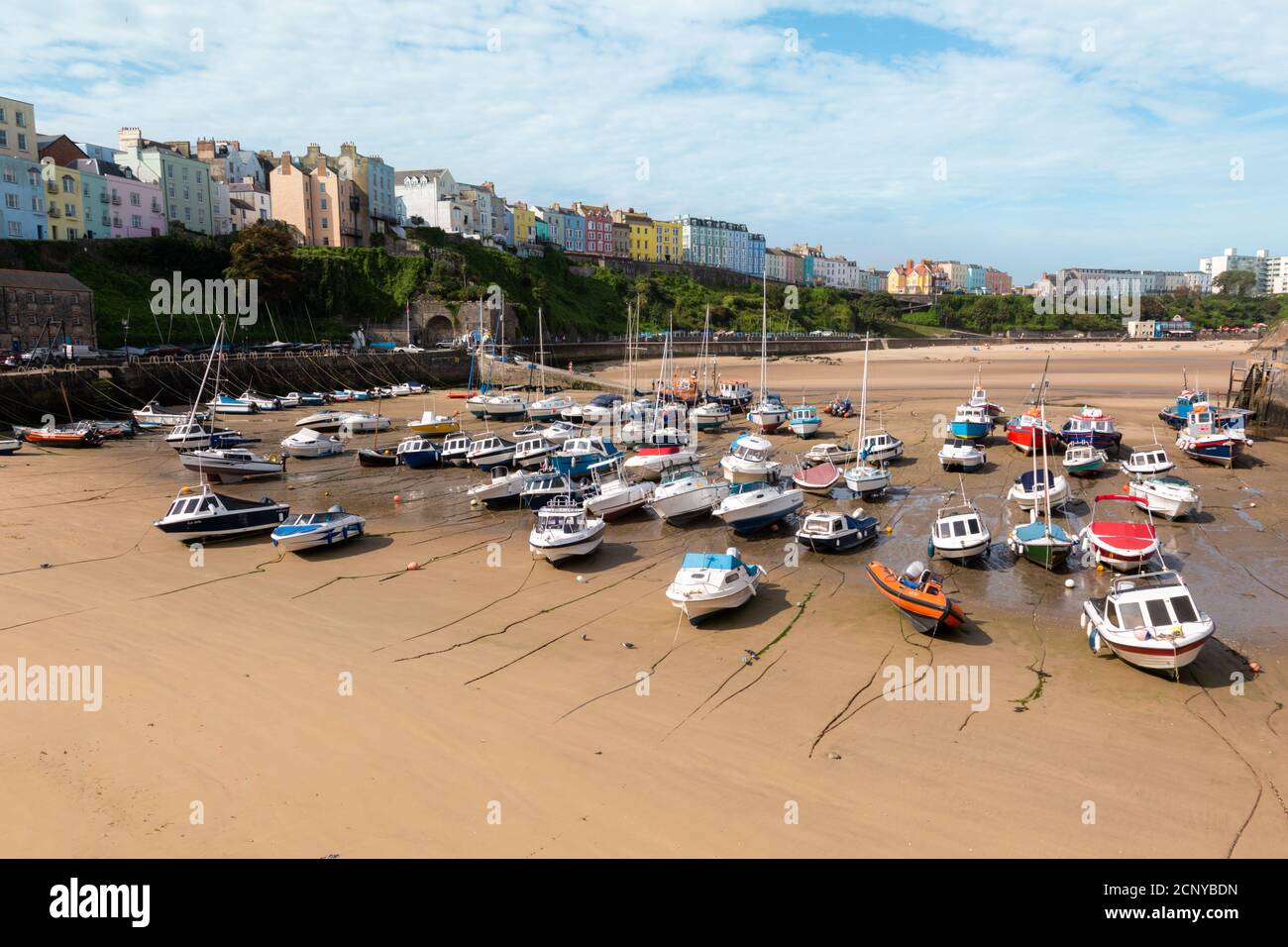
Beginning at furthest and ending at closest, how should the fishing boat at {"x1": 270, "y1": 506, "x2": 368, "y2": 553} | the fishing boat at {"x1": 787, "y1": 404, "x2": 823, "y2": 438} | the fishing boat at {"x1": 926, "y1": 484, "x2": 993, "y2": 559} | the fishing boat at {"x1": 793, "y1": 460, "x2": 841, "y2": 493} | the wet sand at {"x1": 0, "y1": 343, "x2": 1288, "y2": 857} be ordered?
the fishing boat at {"x1": 787, "y1": 404, "x2": 823, "y2": 438} → the fishing boat at {"x1": 793, "y1": 460, "x2": 841, "y2": 493} → the fishing boat at {"x1": 270, "y1": 506, "x2": 368, "y2": 553} → the fishing boat at {"x1": 926, "y1": 484, "x2": 993, "y2": 559} → the wet sand at {"x1": 0, "y1": 343, "x2": 1288, "y2": 857}

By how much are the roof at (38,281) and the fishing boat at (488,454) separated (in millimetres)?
34384

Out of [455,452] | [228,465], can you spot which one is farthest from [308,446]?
[455,452]

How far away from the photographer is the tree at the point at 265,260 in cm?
5972

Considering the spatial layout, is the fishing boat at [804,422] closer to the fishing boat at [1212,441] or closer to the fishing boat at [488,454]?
the fishing boat at [488,454]

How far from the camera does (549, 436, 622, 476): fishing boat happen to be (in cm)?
2569

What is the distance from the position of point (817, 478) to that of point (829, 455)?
3.97m

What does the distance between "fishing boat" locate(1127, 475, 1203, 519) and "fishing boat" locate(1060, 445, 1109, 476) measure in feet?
11.8

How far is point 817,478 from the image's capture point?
77.7 ft

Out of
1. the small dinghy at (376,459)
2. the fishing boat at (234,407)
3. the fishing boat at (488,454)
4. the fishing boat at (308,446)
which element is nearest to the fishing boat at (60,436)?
the fishing boat at (308,446)

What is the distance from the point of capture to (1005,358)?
253 feet

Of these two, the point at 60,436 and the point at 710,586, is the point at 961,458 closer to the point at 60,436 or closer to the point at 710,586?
the point at 710,586

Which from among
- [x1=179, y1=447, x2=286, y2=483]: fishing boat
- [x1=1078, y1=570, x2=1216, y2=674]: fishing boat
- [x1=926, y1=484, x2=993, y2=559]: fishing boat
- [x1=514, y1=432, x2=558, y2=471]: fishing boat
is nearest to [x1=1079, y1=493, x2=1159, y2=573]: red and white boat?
[x1=926, y1=484, x2=993, y2=559]: fishing boat

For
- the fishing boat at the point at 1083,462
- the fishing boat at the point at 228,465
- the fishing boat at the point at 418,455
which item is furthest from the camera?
the fishing boat at the point at 418,455

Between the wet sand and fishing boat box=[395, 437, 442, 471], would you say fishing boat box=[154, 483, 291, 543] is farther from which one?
fishing boat box=[395, 437, 442, 471]
